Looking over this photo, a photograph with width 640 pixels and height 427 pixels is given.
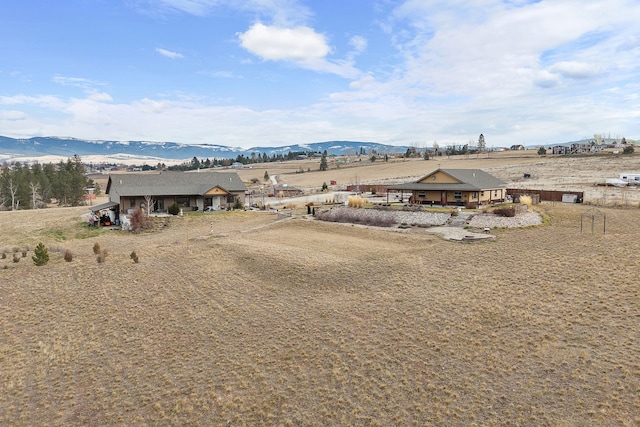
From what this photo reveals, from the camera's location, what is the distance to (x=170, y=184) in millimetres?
52594

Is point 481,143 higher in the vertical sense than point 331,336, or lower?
higher

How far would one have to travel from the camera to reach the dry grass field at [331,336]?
11.4 metres

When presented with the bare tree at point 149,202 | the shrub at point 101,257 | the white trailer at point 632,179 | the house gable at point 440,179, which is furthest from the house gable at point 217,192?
the white trailer at point 632,179

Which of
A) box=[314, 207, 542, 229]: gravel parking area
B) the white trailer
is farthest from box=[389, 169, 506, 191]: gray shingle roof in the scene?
the white trailer

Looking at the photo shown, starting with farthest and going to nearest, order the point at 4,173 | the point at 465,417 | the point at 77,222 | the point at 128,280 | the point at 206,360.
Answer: the point at 4,173, the point at 77,222, the point at 128,280, the point at 206,360, the point at 465,417

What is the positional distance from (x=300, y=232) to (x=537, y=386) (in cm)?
2675

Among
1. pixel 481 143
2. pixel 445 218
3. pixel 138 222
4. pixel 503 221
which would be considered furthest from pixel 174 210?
pixel 481 143

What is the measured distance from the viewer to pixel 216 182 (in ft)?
179

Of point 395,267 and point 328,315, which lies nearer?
point 328,315

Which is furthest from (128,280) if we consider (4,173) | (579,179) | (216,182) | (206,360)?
(579,179)

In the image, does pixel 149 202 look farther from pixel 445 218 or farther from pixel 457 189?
pixel 457 189

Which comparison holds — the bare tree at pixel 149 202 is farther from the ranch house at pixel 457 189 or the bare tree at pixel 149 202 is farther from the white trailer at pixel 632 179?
the white trailer at pixel 632 179

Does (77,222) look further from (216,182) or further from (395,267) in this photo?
(395,267)

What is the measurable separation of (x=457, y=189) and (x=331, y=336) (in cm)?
3297
